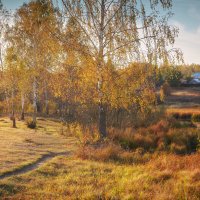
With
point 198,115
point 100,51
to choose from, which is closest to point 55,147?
point 100,51

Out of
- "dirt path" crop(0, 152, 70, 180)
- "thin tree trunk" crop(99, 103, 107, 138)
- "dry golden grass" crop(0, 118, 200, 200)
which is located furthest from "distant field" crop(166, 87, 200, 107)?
"dry golden grass" crop(0, 118, 200, 200)

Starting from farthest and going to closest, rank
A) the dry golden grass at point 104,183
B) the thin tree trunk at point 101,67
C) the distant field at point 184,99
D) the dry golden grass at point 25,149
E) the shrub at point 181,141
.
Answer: the distant field at point 184,99, the shrub at point 181,141, the thin tree trunk at point 101,67, the dry golden grass at point 25,149, the dry golden grass at point 104,183

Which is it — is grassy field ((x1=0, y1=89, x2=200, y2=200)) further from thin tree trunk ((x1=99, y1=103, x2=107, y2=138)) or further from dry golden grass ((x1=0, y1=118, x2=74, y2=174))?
thin tree trunk ((x1=99, y1=103, x2=107, y2=138))

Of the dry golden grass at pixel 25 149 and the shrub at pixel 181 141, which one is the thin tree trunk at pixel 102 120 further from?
the shrub at pixel 181 141

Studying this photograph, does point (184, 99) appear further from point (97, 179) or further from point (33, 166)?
point (97, 179)

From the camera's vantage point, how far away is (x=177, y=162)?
10.1m

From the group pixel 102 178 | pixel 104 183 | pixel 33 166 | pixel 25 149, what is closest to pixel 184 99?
pixel 25 149

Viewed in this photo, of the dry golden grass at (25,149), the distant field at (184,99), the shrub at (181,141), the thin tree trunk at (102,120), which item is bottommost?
the shrub at (181,141)

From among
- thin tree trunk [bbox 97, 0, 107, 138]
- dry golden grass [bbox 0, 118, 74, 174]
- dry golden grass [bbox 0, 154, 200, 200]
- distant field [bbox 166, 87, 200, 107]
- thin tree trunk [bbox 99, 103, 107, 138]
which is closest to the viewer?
dry golden grass [bbox 0, 154, 200, 200]

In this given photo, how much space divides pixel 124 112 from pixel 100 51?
11.1 m

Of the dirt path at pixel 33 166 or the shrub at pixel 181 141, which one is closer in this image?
the dirt path at pixel 33 166

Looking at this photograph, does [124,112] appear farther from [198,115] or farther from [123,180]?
[123,180]

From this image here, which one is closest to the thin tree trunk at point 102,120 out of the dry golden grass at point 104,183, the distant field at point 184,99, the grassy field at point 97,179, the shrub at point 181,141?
the grassy field at point 97,179

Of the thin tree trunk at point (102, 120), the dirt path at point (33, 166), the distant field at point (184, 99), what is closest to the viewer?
the dirt path at point (33, 166)
